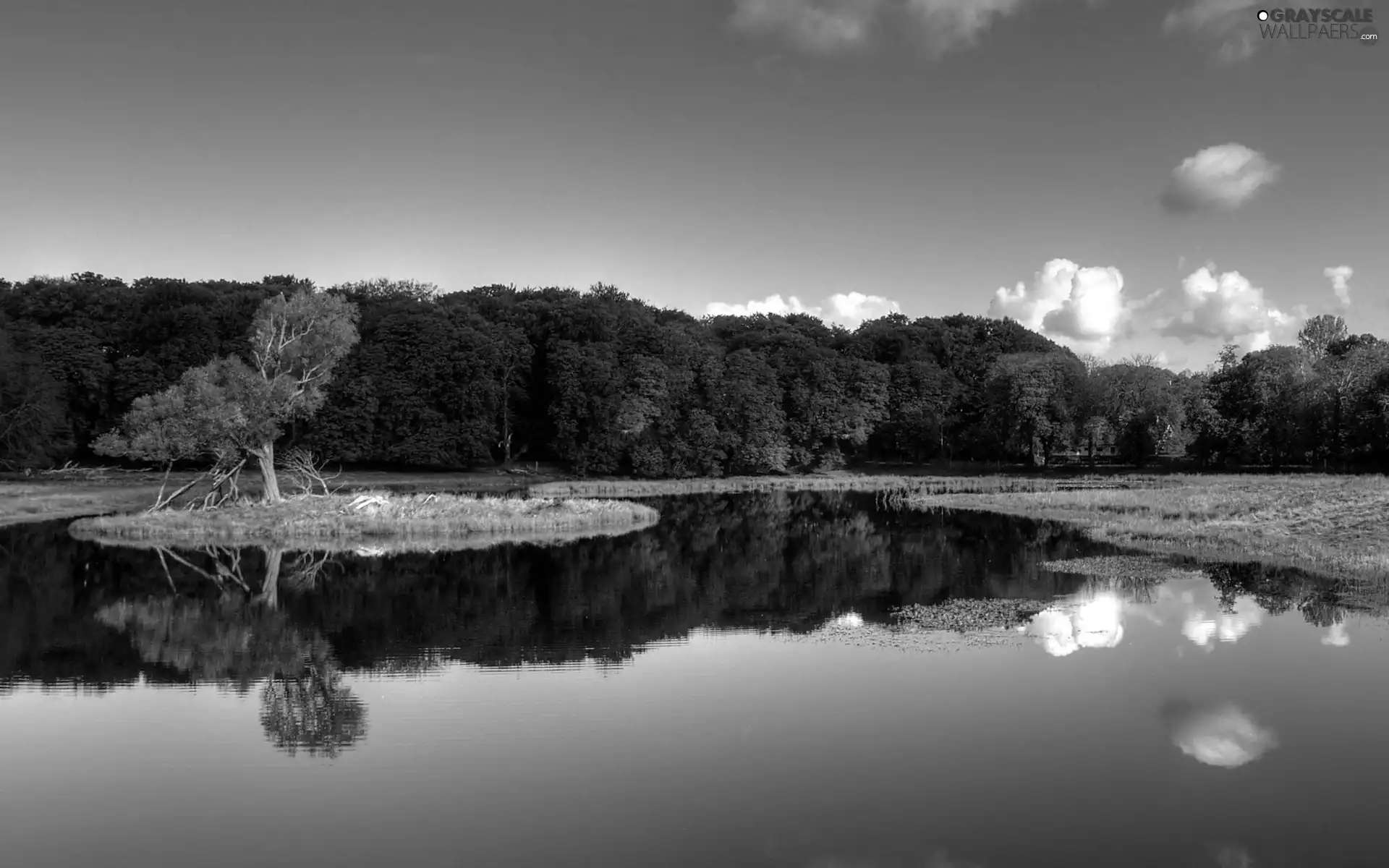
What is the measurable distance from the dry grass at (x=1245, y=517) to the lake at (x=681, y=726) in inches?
149

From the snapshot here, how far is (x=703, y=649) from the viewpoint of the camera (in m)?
20.1

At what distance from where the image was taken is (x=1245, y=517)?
1462 inches

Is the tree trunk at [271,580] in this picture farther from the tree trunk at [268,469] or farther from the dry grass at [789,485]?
the dry grass at [789,485]

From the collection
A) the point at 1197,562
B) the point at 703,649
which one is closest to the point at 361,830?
the point at 703,649

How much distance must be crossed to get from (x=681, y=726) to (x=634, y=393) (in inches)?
2436

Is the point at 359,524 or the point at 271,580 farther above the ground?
the point at 359,524

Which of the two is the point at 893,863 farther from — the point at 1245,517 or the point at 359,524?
the point at 1245,517

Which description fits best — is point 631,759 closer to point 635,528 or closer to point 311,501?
point 635,528

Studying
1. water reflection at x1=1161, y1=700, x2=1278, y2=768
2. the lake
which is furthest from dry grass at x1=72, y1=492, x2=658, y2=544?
water reflection at x1=1161, y1=700, x2=1278, y2=768

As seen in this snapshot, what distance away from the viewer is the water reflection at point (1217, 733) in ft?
43.8

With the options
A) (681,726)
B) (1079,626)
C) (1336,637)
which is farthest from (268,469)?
(1336,637)

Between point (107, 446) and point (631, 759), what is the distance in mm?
38589

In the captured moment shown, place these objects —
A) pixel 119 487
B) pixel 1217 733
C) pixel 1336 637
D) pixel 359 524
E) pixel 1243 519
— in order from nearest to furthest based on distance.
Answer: pixel 1217 733
pixel 1336 637
pixel 1243 519
pixel 359 524
pixel 119 487

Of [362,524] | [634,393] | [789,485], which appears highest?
[634,393]
